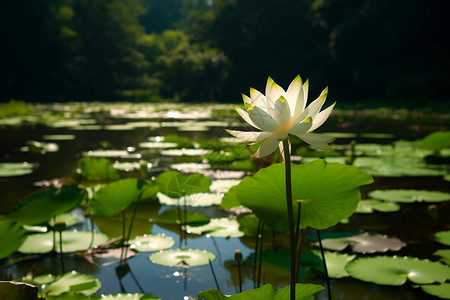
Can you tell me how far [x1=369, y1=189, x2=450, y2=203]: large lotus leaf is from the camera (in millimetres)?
1666

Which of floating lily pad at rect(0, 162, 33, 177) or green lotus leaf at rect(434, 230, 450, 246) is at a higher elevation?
green lotus leaf at rect(434, 230, 450, 246)

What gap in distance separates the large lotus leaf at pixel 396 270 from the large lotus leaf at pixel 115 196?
601mm

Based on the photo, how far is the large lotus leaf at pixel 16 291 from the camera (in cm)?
59

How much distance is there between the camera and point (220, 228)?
134 cm

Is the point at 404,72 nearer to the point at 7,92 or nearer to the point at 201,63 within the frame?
the point at 201,63

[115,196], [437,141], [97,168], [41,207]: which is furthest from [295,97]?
[437,141]

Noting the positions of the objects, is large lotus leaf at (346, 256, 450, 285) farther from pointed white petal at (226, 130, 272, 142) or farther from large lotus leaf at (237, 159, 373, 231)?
pointed white petal at (226, 130, 272, 142)

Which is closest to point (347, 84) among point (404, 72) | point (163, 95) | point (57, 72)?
point (404, 72)

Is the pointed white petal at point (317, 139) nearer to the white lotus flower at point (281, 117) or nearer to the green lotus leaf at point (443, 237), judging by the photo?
the white lotus flower at point (281, 117)

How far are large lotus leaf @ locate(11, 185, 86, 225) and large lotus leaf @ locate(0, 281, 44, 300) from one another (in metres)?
0.56

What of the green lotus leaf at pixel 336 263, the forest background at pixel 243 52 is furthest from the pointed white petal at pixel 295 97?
the forest background at pixel 243 52

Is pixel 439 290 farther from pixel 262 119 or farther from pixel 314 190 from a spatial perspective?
pixel 262 119

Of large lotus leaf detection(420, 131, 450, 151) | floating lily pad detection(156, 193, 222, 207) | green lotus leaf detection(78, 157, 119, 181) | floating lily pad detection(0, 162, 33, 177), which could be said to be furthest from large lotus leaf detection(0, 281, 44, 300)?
large lotus leaf detection(420, 131, 450, 151)

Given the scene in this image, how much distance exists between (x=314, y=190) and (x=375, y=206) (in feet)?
3.08
